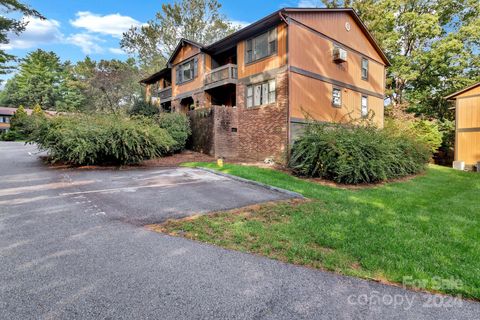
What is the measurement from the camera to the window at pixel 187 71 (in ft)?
66.5

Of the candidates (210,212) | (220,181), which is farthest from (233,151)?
(210,212)

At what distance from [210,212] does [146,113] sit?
1552 cm

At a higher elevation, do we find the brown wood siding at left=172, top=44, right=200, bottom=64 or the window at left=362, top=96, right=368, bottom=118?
the brown wood siding at left=172, top=44, right=200, bottom=64

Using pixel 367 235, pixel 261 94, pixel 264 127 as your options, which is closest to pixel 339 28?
pixel 261 94

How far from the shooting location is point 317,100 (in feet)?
51.0

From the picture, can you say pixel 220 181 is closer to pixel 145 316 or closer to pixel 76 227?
pixel 76 227

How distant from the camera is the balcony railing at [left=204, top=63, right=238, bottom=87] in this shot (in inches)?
662

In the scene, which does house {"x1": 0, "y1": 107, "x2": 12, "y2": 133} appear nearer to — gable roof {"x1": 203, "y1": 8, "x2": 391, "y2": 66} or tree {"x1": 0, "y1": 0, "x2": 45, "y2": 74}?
tree {"x1": 0, "y1": 0, "x2": 45, "y2": 74}

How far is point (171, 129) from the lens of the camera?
15508mm

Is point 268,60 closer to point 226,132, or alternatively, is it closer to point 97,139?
point 226,132

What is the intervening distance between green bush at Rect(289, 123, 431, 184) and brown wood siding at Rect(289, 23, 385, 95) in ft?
17.6

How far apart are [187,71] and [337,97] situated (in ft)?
38.0

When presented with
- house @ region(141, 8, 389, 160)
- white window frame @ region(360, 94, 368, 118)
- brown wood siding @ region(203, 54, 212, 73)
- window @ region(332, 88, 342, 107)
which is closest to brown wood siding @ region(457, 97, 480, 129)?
house @ region(141, 8, 389, 160)

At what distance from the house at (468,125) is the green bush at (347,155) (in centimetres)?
850
